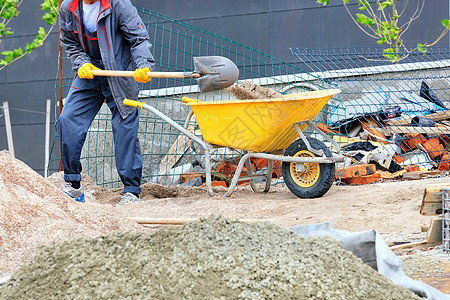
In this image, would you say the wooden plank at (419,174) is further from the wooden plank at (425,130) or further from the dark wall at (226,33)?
the dark wall at (226,33)

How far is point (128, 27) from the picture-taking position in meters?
3.95

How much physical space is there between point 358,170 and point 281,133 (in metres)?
1.31

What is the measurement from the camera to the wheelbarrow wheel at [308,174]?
375 centimetres

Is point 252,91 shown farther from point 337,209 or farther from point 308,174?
point 337,209

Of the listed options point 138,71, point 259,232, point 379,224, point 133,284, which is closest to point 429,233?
point 379,224

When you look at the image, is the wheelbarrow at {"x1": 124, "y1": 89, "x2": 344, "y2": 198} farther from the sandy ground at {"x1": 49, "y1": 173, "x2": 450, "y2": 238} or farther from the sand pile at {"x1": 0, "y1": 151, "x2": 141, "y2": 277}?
the sand pile at {"x1": 0, "y1": 151, "x2": 141, "y2": 277}

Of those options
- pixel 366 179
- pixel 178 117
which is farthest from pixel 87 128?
pixel 366 179

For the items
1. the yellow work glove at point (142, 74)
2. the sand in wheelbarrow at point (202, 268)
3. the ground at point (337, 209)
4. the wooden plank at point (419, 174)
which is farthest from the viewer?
the wooden plank at point (419, 174)

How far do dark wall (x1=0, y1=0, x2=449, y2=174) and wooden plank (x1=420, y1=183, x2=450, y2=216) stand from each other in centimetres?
473

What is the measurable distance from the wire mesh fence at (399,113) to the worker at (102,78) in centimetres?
193

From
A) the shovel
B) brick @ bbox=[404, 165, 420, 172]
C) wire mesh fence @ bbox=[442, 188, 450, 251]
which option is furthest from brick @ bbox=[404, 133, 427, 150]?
wire mesh fence @ bbox=[442, 188, 450, 251]

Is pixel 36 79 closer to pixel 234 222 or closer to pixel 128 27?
pixel 128 27

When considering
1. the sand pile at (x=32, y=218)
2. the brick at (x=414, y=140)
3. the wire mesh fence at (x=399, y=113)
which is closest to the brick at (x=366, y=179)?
the wire mesh fence at (x=399, y=113)

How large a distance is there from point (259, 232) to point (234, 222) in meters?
0.10
